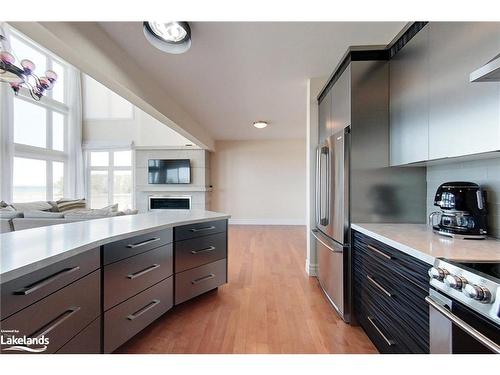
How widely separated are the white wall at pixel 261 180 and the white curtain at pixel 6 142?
15.6ft

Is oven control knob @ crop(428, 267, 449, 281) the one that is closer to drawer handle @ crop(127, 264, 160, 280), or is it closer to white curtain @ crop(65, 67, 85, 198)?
drawer handle @ crop(127, 264, 160, 280)

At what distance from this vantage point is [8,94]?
5.47 metres

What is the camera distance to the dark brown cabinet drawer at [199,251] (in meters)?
2.18

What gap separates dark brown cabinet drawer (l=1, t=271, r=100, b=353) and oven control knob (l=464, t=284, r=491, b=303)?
1.63 metres

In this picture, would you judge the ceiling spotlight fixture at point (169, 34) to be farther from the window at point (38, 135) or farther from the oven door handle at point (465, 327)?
the window at point (38, 135)

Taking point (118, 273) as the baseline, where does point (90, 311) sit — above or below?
below

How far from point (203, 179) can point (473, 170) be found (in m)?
6.30

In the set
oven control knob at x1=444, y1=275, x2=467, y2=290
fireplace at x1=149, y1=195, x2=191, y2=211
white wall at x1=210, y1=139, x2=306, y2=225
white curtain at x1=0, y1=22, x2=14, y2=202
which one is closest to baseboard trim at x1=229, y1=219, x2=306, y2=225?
white wall at x1=210, y1=139, x2=306, y2=225

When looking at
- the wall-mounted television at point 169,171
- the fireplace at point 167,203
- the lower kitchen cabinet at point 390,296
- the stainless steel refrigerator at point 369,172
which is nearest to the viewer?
the lower kitchen cabinet at point 390,296

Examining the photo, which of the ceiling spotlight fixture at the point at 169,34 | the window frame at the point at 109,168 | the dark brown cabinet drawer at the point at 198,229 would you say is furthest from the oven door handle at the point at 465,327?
the window frame at the point at 109,168

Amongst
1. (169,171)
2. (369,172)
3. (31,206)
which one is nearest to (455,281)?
(369,172)

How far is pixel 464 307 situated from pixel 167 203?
7.22 metres
